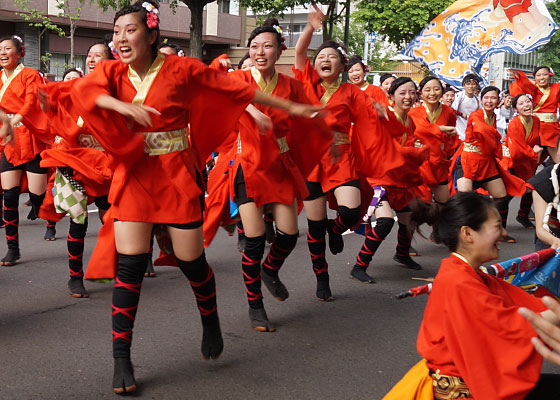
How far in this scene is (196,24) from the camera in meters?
16.7

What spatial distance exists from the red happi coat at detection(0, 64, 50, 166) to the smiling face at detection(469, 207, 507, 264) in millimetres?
4515

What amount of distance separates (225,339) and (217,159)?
4.75ft

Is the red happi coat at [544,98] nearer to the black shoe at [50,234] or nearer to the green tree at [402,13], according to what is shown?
the black shoe at [50,234]

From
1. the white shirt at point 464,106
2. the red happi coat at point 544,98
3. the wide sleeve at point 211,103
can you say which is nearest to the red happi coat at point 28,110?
the wide sleeve at point 211,103

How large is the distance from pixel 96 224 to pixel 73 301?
12.1ft

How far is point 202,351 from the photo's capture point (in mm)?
4090

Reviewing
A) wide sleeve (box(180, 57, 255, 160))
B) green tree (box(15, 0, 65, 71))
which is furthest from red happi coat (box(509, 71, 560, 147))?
green tree (box(15, 0, 65, 71))

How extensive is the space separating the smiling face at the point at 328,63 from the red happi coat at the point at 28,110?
98.2 inches

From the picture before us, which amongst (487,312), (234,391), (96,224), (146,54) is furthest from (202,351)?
(96,224)

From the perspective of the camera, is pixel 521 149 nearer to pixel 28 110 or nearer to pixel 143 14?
pixel 28 110

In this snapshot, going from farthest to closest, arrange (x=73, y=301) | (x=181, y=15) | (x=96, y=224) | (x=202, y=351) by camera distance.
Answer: (x=181, y=15), (x=96, y=224), (x=73, y=301), (x=202, y=351)

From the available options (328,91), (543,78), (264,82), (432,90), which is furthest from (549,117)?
(264,82)

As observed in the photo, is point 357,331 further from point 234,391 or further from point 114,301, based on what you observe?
point 114,301

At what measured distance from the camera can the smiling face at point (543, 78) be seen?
11484mm
